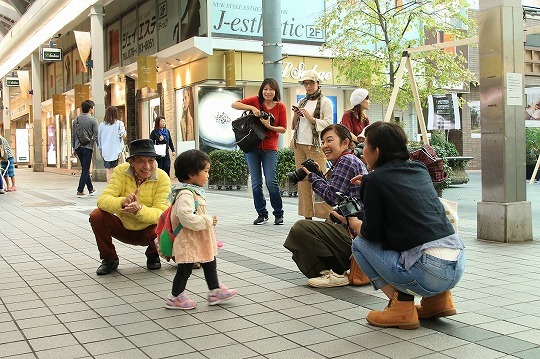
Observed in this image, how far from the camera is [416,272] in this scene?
375cm

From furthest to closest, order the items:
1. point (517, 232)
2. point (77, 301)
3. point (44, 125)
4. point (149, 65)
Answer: point (44, 125) < point (149, 65) < point (517, 232) < point (77, 301)

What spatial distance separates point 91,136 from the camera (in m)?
13.4

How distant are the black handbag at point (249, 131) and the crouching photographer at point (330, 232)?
3.04 metres

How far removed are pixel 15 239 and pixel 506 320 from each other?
5783 millimetres

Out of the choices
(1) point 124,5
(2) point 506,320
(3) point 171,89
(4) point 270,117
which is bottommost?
(2) point 506,320

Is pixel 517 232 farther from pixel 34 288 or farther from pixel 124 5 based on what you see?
pixel 124 5

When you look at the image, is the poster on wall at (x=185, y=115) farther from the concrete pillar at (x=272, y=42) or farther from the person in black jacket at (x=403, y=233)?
the person in black jacket at (x=403, y=233)

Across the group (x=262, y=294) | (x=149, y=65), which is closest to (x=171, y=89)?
(x=149, y=65)

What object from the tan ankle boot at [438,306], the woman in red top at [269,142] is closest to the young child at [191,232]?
the tan ankle boot at [438,306]

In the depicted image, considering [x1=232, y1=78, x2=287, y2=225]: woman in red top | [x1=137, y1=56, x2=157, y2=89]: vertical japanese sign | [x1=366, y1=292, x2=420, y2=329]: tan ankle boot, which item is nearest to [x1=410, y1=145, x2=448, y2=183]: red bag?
[x1=366, y1=292, x2=420, y2=329]: tan ankle boot

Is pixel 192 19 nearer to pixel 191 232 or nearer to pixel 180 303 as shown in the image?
pixel 191 232

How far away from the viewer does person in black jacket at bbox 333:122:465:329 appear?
12.2 feet

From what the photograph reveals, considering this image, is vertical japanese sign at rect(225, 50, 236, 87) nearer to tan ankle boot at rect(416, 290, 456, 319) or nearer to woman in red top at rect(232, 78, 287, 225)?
woman in red top at rect(232, 78, 287, 225)

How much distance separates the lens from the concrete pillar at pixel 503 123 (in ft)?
22.8
